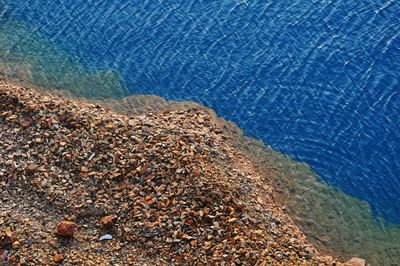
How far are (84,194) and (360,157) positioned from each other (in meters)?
9.03

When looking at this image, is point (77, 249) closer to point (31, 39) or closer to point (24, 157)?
point (24, 157)

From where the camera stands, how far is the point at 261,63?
2244cm

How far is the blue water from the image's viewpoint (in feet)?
63.8

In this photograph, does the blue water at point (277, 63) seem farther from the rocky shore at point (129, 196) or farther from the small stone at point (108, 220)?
the small stone at point (108, 220)

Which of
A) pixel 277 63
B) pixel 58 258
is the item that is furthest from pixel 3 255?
pixel 277 63

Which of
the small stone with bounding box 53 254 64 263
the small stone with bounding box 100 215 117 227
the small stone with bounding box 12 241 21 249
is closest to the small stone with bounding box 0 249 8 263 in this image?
the small stone with bounding box 12 241 21 249

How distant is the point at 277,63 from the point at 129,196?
900 cm

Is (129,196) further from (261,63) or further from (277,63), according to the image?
(277,63)

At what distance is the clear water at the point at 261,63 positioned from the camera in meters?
19.5

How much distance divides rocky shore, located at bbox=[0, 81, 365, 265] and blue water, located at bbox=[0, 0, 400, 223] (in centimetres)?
237

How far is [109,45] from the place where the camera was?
78.4 feet

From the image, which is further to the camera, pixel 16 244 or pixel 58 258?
pixel 16 244

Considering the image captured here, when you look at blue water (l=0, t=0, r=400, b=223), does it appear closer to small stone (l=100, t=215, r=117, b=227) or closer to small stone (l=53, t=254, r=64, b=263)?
small stone (l=100, t=215, r=117, b=227)

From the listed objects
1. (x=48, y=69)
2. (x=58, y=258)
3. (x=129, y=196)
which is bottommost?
(x=58, y=258)
